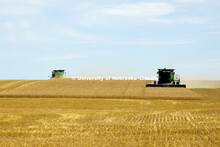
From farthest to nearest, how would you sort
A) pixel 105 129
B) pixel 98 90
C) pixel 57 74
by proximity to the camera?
pixel 57 74 → pixel 98 90 → pixel 105 129

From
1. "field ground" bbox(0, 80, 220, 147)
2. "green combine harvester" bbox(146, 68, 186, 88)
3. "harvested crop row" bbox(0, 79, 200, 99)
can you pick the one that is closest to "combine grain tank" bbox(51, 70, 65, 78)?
"harvested crop row" bbox(0, 79, 200, 99)

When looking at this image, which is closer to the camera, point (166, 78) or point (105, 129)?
point (105, 129)

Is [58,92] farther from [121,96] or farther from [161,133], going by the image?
[161,133]

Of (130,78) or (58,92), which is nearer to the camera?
(58,92)

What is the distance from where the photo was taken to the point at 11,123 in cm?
2198

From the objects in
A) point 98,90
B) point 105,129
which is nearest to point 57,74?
point 98,90

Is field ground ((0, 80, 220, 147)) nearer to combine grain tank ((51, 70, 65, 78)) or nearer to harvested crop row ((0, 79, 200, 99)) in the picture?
harvested crop row ((0, 79, 200, 99))

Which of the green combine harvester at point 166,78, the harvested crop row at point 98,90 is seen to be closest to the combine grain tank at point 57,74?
the harvested crop row at point 98,90

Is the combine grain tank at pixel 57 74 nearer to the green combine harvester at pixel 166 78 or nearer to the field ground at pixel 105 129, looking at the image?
the green combine harvester at pixel 166 78

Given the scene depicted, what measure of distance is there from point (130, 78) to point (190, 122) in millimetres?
37457

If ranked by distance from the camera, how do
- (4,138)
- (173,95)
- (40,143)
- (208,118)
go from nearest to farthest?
(40,143) < (4,138) < (208,118) < (173,95)

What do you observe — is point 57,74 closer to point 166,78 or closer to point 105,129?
point 166,78

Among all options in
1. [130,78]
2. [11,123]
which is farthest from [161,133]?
[130,78]

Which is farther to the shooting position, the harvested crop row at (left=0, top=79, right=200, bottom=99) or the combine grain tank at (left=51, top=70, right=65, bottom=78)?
the combine grain tank at (left=51, top=70, right=65, bottom=78)
